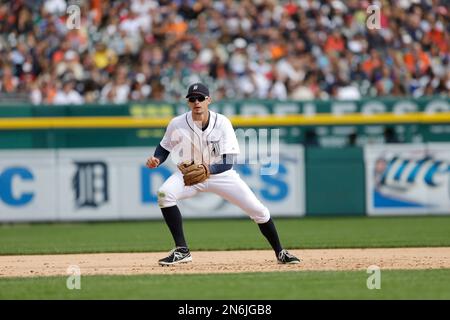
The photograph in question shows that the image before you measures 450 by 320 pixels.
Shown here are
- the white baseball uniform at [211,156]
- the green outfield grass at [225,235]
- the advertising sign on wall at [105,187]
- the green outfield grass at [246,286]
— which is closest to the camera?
the green outfield grass at [246,286]

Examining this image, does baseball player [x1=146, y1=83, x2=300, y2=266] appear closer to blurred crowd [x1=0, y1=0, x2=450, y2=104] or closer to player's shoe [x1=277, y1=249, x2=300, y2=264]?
player's shoe [x1=277, y1=249, x2=300, y2=264]

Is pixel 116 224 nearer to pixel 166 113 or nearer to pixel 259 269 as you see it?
pixel 166 113

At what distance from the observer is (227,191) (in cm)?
914

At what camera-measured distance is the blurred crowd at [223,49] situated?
55.9ft

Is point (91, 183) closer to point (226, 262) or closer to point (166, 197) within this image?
point (226, 262)

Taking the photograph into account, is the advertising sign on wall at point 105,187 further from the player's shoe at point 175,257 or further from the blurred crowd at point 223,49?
the player's shoe at point 175,257

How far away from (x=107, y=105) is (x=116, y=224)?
2.07 m

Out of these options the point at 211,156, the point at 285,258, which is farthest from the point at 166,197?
the point at 285,258

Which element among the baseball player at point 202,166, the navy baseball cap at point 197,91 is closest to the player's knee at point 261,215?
the baseball player at point 202,166

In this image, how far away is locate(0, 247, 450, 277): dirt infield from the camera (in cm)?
912

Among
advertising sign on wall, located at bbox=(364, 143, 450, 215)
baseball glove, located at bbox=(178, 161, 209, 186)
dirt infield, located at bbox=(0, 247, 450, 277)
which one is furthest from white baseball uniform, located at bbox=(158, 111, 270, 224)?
advertising sign on wall, located at bbox=(364, 143, 450, 215)

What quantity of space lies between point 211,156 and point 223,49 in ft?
28.1
